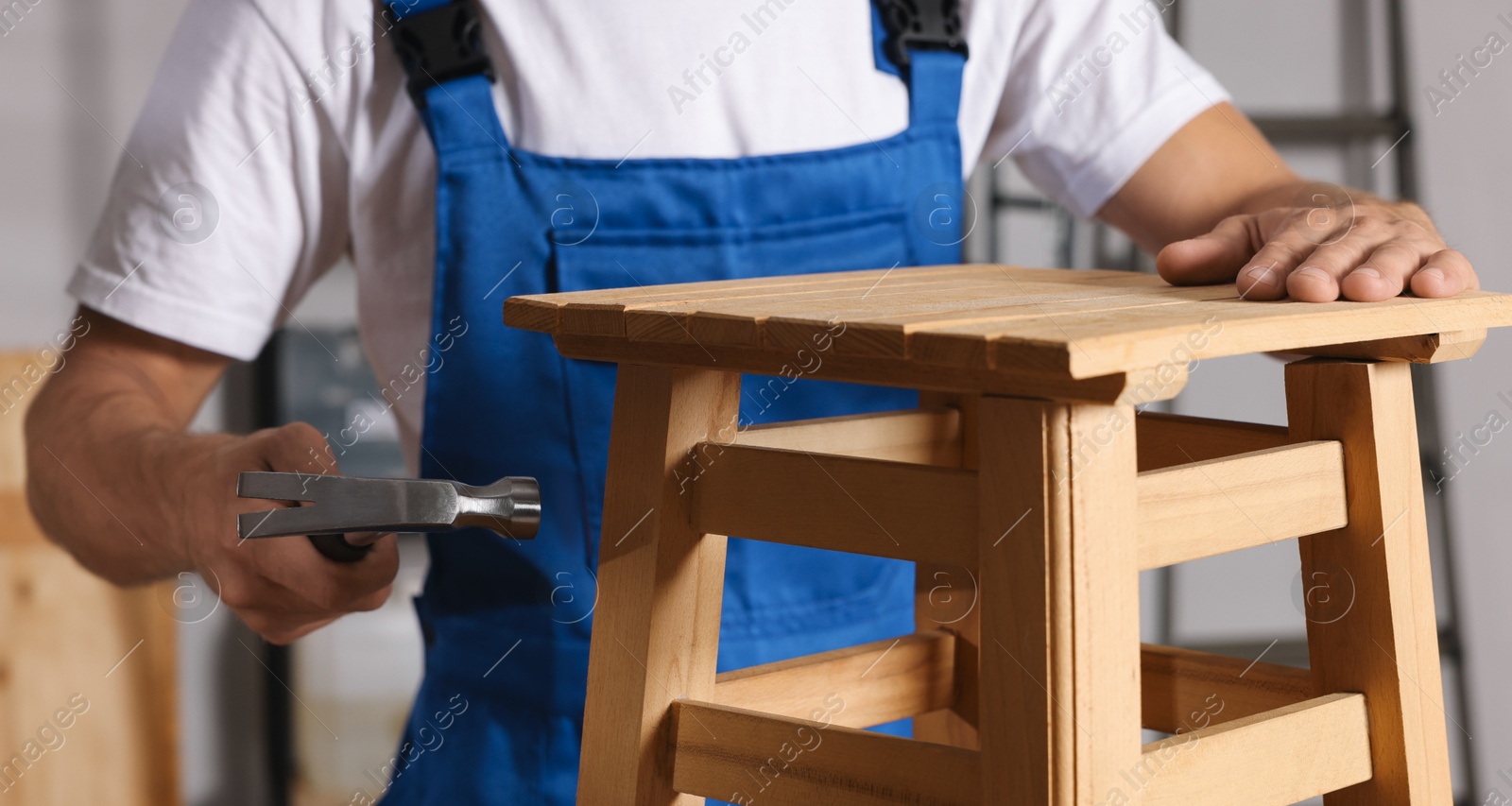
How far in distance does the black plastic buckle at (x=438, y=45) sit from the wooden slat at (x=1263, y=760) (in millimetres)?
548

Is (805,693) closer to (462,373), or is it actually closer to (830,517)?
(830,517)

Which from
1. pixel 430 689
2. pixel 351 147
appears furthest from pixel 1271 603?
pixel 351 147

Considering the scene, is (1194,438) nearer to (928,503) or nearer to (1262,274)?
(1262,274)

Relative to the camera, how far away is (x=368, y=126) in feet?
2.79

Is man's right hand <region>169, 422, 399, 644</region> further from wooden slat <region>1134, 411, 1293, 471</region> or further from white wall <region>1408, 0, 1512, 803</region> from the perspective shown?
white wall <region>1408, 0, 1512, 803</region>

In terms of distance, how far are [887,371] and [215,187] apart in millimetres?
544

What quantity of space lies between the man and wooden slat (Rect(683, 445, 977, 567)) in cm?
27

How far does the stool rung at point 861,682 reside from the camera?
64 centimetres

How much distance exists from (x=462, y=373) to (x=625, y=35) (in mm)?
247

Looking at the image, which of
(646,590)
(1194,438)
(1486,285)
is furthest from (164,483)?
(1486,285)

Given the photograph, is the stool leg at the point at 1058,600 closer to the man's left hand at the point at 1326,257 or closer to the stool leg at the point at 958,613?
the man's left hand at the point at 1326,257

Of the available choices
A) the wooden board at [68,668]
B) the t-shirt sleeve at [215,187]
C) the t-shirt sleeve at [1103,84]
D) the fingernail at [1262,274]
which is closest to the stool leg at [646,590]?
the fingernail at [1262,274]

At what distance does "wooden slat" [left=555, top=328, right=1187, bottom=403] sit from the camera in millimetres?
435

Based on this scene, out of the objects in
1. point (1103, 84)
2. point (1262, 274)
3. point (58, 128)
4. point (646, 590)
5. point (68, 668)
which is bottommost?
point (68, 668)
